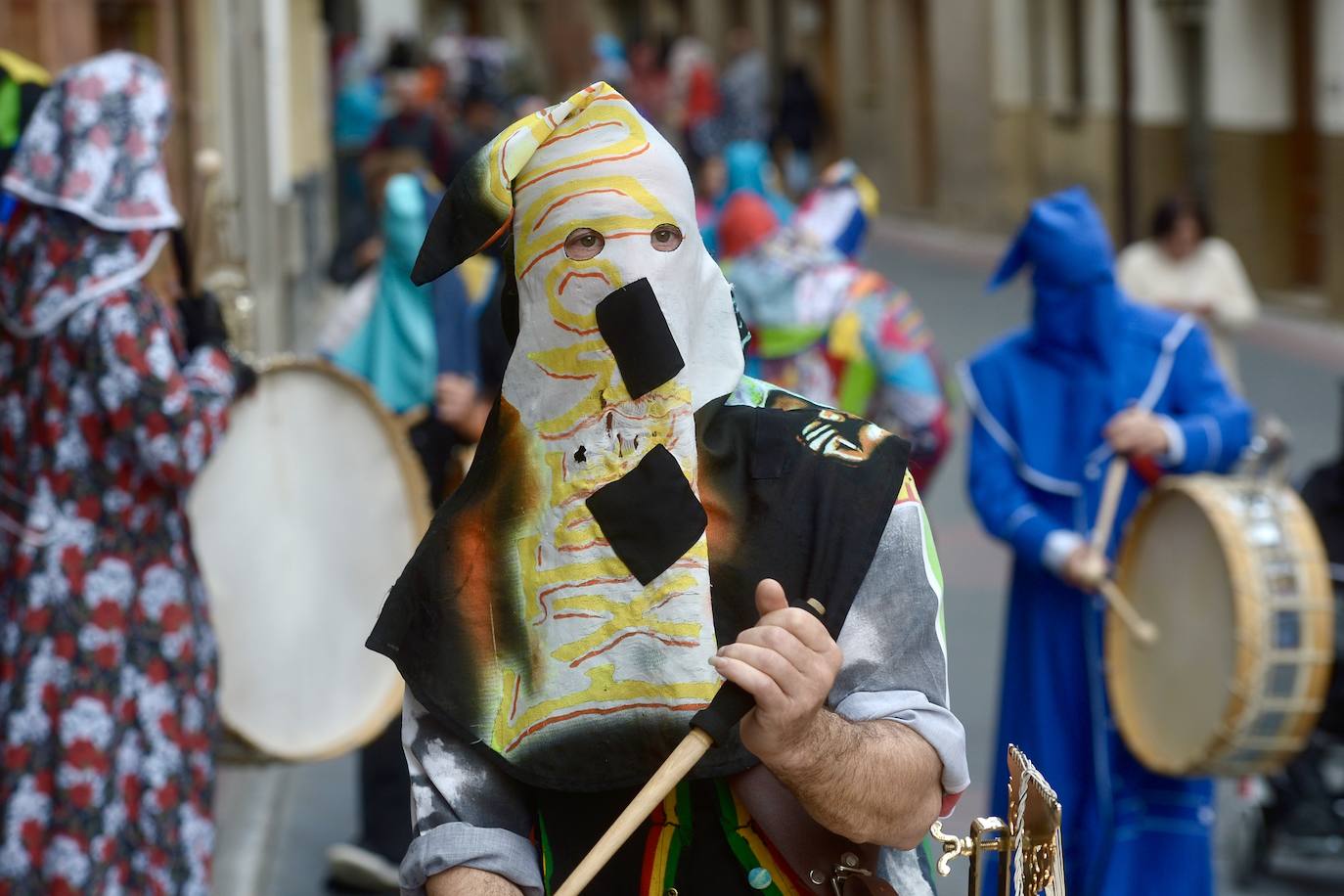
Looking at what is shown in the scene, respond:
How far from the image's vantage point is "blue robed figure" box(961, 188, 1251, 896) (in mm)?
5602

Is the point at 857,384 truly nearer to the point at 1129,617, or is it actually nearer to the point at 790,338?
the point at 790,338

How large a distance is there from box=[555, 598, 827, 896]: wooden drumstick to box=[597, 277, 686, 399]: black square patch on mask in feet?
1.17

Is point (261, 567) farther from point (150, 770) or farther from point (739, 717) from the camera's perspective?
point (739, 717)

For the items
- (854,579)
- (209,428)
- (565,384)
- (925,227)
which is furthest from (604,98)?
(925,227)

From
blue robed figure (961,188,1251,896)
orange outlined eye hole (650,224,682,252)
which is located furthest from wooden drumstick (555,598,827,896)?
blue robed figure (961,188,1251,896)

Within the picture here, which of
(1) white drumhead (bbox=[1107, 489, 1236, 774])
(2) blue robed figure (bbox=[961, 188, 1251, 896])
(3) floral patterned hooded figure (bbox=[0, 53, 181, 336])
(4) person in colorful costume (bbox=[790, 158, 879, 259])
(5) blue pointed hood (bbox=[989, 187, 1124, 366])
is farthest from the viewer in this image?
(4) person in colorful costume (bbox=[790, 158, 879, 259])

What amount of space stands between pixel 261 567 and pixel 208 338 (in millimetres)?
635

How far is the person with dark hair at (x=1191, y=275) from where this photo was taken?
36.7 feet

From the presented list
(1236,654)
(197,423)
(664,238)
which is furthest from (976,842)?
(1236,654)

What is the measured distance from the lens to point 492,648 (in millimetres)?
2500

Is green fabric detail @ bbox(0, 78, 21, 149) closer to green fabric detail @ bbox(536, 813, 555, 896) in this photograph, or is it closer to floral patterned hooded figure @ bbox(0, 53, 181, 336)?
floral patterned hooded figure @ bbox(0, 53, 181, 336)

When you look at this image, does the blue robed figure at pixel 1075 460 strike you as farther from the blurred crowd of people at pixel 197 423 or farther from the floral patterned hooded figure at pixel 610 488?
the floral patterned hooded figure at pixel 610 488

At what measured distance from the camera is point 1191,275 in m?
11.4

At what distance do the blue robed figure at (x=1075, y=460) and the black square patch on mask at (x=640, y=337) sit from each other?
3.25 metres
